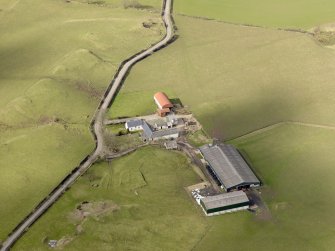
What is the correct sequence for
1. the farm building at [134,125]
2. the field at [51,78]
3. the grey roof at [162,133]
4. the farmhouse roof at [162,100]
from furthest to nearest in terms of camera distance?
the farmhouse roof at [162,100] → the farm building at [134,125] → the grey roof at [162,133] → the field at [51,78]

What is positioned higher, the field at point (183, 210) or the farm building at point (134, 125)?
the farm building at point (134, 125)

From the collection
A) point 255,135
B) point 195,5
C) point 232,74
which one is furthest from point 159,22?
point 255,135

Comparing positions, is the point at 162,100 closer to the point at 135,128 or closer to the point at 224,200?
the point at 135,128

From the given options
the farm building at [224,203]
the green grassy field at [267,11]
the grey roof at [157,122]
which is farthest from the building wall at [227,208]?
the green grassy field at [267,11]

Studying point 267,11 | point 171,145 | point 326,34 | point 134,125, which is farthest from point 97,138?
point 267,11

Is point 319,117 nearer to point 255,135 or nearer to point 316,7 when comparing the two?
point 255,135

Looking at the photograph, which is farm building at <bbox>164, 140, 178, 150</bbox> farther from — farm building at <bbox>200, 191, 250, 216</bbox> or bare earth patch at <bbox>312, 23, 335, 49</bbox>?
bare earth patch at <bbox>312, 23, 335, 49</bbox>

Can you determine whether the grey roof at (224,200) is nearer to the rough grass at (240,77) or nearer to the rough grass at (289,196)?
the rough grass at (289,196)
